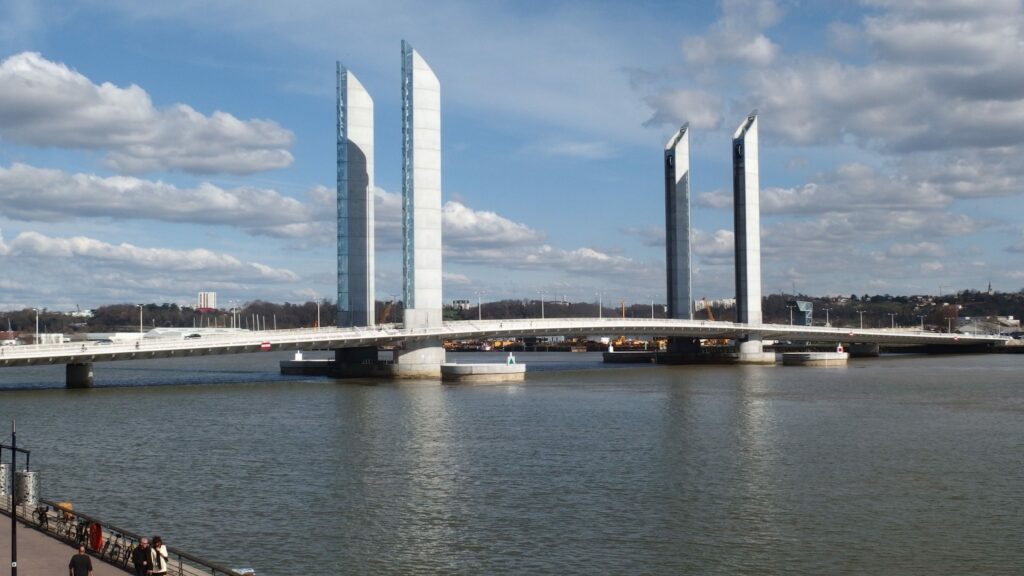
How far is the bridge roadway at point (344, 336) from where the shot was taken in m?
67.2

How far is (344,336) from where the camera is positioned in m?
78.6

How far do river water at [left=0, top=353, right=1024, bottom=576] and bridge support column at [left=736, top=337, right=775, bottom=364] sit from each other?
52.1 meters

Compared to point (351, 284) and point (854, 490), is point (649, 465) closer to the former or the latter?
point (854, 490)

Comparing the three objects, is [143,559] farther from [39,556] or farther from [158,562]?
[39,556]

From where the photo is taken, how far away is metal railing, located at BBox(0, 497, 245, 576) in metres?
18.9

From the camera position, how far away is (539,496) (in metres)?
30.4

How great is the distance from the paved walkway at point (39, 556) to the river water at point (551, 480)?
3.64m

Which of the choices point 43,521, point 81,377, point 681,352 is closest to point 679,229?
point 681,352

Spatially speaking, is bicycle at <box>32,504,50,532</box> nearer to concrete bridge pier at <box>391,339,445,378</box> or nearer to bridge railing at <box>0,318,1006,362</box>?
bridge railing at <box>0,318,1006,362</box>

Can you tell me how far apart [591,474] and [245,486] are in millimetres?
10578

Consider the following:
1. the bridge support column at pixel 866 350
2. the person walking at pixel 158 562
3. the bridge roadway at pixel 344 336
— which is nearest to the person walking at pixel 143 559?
the person walking at pixel 158 562

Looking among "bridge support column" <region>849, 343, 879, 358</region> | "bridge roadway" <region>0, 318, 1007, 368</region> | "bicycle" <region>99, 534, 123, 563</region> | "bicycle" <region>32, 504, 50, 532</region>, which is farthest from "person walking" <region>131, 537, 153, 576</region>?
"bridge support column" <region>849, 343, 879, 358</region>

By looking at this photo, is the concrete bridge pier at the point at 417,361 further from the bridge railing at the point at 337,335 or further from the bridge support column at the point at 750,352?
the bridge support column at the point at 750,352

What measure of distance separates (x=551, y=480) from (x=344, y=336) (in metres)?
47.5
